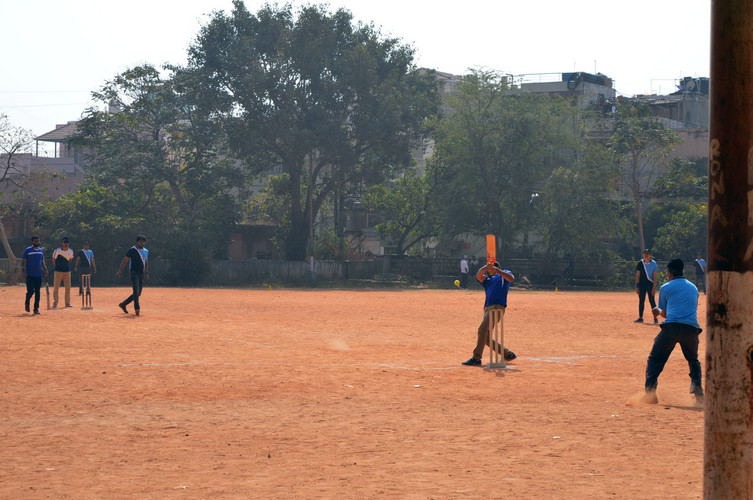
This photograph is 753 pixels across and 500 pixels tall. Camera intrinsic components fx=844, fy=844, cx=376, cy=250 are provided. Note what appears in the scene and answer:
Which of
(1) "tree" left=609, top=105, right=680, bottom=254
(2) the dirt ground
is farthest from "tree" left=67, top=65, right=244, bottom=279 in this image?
(2) the dirt ground

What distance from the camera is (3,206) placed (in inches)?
2018

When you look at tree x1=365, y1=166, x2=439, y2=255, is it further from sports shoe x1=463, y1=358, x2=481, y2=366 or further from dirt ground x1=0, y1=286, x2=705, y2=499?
sports shoe x1=463, y1=358, x2=481, y2=366

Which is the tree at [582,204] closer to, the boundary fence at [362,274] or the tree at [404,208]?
the boundary fence at [362,274]

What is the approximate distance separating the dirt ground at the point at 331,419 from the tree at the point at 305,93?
1468 inches

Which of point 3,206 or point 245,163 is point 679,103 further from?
point 3,206

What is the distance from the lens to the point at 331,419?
29.8ft

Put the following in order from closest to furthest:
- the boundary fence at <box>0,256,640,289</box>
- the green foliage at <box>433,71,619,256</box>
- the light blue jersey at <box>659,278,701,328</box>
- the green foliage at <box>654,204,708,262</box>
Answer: the light blue jersey at <box>659,278,701,328</box> < the boundary fence at <box>0,256,640,289</box> < the green foliage at <box>433,71,619,256</box> < the green foliage at <box>654,204,708,262</box>

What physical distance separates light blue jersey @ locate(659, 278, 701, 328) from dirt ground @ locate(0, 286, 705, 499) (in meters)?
1.00

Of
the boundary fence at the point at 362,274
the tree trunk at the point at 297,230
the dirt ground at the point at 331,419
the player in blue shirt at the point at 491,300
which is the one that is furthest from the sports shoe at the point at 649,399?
the tree trunk at the point at 297,230

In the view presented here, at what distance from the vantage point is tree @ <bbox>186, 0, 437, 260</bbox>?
54.3 meters

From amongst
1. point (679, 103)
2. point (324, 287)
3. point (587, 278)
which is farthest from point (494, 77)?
point (679, 103)

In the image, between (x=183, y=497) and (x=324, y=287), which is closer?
(x=183, y=497)

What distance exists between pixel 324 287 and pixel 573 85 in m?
32.6

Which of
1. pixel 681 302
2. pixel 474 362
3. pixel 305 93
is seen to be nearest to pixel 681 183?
pixel 305 93
